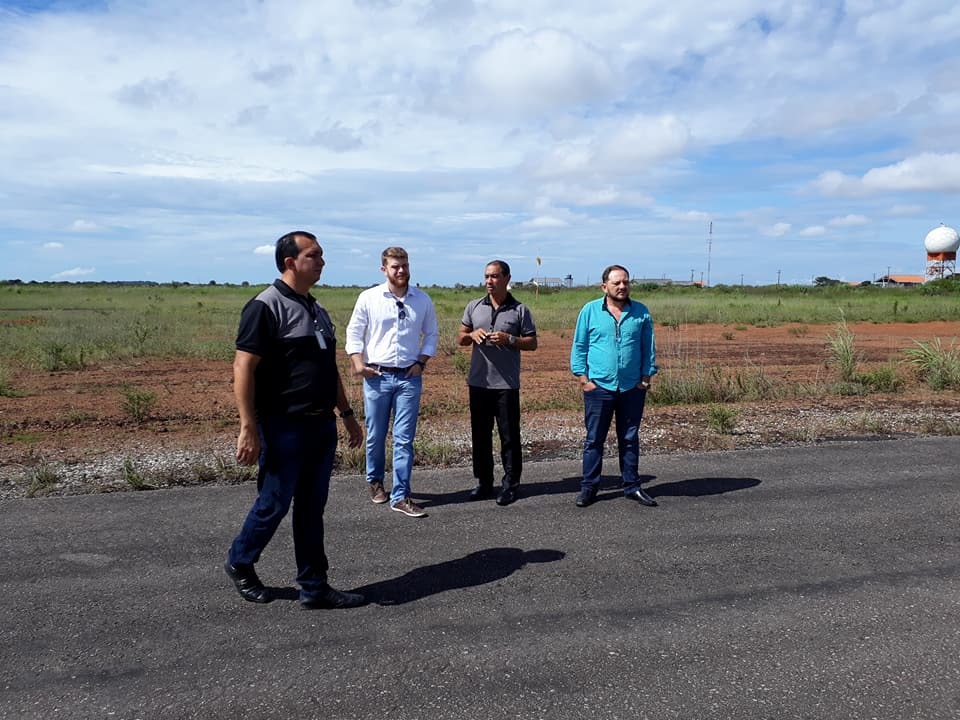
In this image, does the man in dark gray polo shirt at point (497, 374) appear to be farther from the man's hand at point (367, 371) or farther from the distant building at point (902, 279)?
the distant building at point (902, 279)

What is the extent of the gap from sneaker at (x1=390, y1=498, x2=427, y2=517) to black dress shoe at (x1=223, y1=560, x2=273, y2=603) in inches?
61.9

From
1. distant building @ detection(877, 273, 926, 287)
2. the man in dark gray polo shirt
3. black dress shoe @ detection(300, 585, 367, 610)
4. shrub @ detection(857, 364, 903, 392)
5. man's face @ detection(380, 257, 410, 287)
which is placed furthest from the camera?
distant building @ detection(877, 273, 926, 287)

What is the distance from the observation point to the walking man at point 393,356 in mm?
5484

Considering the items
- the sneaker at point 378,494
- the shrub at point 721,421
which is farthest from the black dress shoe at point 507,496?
the shrub at point 721,421

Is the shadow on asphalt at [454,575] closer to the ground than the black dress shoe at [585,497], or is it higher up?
closer to the ground

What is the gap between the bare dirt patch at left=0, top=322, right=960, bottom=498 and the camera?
7012 millimetres

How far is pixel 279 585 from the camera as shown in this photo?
13.6ft

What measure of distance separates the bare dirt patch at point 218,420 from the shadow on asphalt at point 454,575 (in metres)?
2.43

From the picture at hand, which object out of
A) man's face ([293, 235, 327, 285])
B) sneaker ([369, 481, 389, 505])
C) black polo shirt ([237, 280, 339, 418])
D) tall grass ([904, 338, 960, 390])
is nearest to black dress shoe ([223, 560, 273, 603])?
black polo shirt ([237, 280, 339, 418])

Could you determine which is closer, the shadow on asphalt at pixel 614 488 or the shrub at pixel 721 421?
the shadow on asphalt at pixel 614 488

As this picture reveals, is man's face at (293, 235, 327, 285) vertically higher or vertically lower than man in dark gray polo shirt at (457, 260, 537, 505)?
higher

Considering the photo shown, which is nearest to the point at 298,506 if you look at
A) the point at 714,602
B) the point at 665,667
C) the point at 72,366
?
the point at 665,667

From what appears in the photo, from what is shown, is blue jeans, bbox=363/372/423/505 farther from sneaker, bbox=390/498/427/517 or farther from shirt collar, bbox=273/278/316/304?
shirt collar, bbox=273/278/316/304

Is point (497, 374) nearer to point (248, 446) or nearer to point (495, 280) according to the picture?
point (495, 280)
